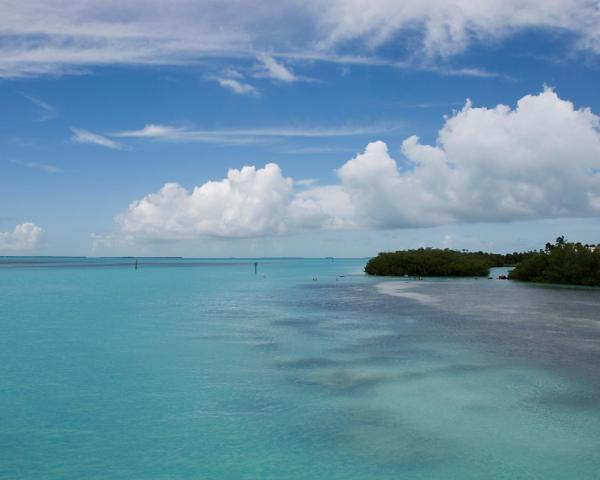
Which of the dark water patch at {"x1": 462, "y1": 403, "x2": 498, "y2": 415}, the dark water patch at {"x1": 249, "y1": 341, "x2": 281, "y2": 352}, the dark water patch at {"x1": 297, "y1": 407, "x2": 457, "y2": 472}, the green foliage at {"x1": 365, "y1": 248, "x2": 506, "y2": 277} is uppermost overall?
the green foliage at {"x1": 365, "y1": 248, "x2": 506, "y2": 277}

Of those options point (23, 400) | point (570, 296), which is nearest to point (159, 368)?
point (23, 400)

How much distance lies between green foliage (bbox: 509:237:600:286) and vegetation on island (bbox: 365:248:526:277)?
1666 centimetres

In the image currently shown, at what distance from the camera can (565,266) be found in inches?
2409

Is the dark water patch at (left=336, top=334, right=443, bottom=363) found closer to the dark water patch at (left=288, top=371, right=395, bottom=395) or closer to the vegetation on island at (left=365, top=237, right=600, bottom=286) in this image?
the dark water patch at (left=288, top=371, right=395, bottom=395)

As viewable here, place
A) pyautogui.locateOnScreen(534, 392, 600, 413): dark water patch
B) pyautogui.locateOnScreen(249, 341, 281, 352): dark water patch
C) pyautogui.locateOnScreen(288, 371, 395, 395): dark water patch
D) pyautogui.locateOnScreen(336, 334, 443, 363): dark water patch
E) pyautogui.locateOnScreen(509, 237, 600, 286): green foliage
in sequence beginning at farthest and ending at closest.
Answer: pyautogui.locateOnScreen(509, 237, 600, 286): green foliage
pyautogui.locateOnScreen(249, 341, 281, 352): dark water patch
pyautogui.locateOnScreen(336, 334, 443, 363): dark water patch
pyautogui.locateOnScreen(288, 371, 395, 395): dark water patch
pyautogui.locateOnScreen(534, 392, 600, 413): dark water patch

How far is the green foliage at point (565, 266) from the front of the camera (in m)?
59.3

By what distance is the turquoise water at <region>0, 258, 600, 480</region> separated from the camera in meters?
10.1

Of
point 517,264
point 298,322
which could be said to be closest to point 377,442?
point 298,322

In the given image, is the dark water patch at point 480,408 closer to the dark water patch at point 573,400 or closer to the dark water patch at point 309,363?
the dark water patch at point 573,400

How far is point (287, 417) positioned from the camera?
496 inches

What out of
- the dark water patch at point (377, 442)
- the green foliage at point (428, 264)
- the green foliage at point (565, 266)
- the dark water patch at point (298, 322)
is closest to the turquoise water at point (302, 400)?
the dark water patch at point (377, 442)

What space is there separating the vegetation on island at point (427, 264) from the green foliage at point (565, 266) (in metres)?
16.7

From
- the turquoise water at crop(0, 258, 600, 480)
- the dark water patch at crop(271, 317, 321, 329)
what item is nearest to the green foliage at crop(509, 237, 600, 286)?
the turquoise water at crop(0, 258, 600, 480)

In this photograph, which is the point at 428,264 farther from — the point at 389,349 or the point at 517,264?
the point at 389,349
